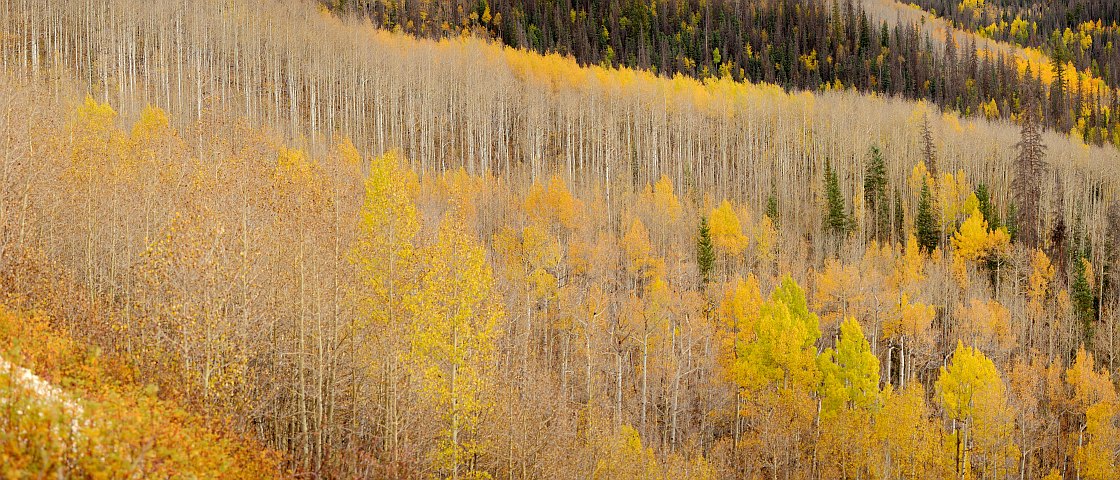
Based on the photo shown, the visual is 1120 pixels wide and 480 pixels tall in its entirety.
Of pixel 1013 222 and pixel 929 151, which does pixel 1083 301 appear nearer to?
pixel 1013 222

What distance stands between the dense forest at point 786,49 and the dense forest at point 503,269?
17050mm

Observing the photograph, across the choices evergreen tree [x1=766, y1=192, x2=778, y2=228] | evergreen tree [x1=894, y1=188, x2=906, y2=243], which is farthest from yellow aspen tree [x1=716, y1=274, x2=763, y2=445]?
evergreen tree [x1=894, y1=188, x2=906, y2=243]

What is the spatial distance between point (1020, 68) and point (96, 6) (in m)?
167

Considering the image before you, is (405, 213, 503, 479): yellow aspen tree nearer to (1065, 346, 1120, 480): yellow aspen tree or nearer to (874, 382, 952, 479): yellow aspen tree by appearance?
(874, 382, 952, 479): yellow aspen tree

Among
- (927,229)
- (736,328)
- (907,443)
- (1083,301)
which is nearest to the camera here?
(907,443)

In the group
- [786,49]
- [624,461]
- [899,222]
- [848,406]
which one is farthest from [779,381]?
[786,49]

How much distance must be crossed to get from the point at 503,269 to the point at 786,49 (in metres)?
115

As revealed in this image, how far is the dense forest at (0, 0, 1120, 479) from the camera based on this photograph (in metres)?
23.9

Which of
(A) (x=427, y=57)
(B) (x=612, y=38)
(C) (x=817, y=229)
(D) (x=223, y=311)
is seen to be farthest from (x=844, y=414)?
(B) (x=612, y=38)

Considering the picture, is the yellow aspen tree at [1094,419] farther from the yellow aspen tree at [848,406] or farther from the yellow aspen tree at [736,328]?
the yellow aspen tree at [736,328]

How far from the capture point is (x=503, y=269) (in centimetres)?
5425

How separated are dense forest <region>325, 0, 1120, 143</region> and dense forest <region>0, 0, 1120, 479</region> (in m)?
17.1

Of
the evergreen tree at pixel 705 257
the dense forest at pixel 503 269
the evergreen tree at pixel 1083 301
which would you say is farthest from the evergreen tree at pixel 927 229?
the evergreen tree at pixel 705 257

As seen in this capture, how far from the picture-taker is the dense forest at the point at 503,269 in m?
23.9
